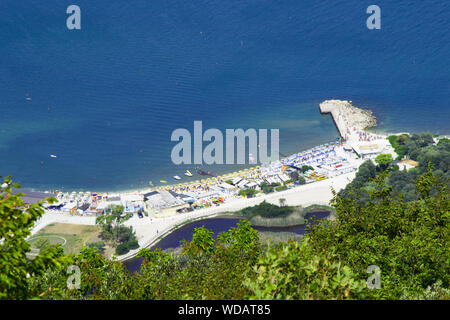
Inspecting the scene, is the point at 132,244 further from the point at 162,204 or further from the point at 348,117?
the point at 348,117

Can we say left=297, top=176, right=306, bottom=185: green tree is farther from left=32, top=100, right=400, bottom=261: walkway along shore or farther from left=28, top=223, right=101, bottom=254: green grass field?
left=28, top=223, right=101, bottom=254: green grass field

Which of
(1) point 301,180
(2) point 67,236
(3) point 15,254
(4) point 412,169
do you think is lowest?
(2) point 67,236

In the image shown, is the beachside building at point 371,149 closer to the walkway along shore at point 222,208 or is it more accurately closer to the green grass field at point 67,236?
the walkway along shore at point 222,208

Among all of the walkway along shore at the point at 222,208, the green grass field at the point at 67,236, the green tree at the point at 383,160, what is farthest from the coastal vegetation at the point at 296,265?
the green tree at the point at 383,160

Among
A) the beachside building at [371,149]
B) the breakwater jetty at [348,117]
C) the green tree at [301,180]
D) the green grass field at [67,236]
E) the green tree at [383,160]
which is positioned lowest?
the green grass field at [67,236]

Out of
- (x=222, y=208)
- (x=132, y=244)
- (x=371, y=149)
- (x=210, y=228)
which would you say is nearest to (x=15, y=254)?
(x=132, y=244)

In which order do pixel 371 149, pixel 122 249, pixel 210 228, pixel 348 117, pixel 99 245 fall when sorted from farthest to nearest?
1. pixel 348 117
2. pixel 371 149
3. pixel 210 228
4. pixel 99 245
5. pixel 122 249

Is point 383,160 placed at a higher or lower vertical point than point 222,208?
higher

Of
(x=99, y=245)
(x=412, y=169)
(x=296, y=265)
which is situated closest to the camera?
(x=296, y=265)
